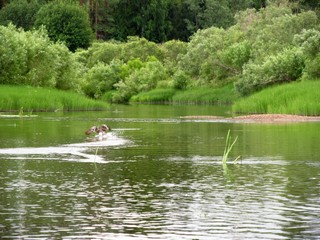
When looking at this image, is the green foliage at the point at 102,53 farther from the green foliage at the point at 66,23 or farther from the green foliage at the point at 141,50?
the green foliage at the point at 66,23

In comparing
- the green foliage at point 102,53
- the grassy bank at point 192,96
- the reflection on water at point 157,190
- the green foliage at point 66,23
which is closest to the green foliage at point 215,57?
the grassy bank at point 192,96

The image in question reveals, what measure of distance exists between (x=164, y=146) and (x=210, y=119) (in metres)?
21.4

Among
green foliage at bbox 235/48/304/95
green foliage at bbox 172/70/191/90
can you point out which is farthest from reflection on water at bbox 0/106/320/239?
green foliage at bbox 172/70/191/90

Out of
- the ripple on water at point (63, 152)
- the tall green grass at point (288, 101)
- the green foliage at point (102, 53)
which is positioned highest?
the green foliage at point (102, 53)

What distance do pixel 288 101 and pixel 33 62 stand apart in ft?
86.1

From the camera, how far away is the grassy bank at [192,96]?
92231 mm

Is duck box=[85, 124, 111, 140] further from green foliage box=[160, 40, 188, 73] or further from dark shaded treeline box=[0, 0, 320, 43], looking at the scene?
dark shaded treeline box=[0, 0, 320, 43]

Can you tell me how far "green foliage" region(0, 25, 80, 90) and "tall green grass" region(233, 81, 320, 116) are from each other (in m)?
18.7

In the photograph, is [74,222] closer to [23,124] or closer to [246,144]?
[246,144]

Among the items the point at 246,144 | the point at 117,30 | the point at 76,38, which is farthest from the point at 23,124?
the point at 117,30

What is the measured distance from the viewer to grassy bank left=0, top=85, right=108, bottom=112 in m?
61.8

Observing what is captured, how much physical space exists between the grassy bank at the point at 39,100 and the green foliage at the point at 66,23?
69.1 metres

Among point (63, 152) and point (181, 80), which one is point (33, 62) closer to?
point (181, 80)

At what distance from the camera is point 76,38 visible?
137875 millimetres
